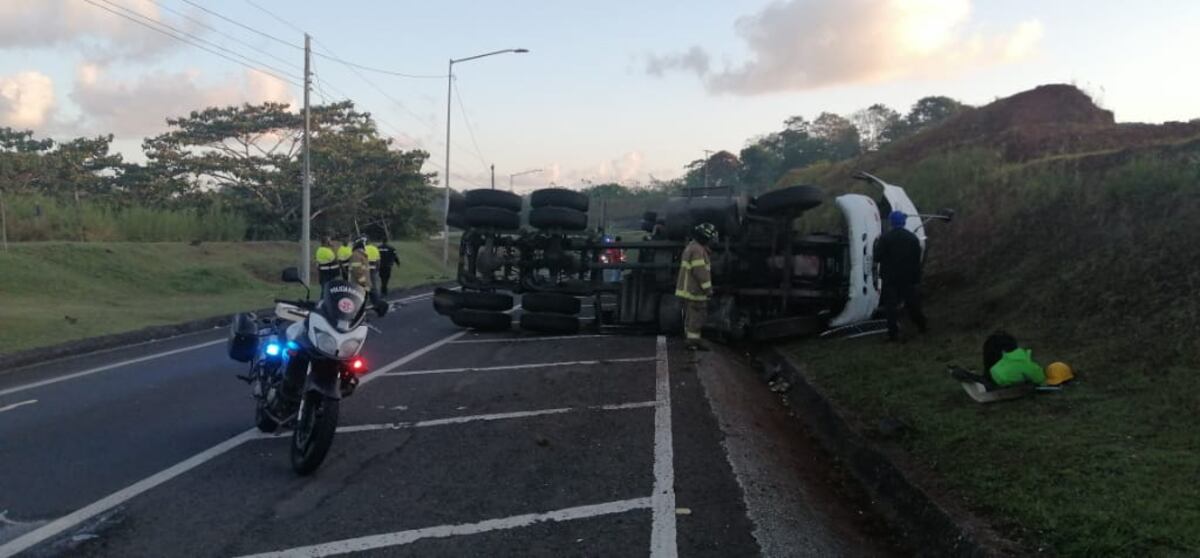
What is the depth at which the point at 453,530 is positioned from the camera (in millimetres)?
4738

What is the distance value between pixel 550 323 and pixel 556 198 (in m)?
2.06

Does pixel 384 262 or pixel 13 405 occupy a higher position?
pixel 384 262

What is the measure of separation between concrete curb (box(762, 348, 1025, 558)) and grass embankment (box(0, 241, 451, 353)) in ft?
33.2

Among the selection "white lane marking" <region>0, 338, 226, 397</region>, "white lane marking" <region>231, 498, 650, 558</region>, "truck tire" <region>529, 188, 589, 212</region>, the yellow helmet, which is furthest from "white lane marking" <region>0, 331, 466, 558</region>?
"truck tire" <region>529, 188, 589, 212</region>

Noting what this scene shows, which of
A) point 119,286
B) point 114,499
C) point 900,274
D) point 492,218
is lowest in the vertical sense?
point 119,286

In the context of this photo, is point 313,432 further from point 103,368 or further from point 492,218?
point 492,218

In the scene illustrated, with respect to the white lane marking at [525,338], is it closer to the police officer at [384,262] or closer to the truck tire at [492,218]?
the truck tire at [492,218]

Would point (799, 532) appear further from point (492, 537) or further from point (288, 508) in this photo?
point (288, 508)

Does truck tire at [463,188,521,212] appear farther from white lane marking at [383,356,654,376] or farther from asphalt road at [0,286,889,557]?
asphalt road at [0,286,889,557]

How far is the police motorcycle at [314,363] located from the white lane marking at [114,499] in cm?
44

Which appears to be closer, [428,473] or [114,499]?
[114,499]

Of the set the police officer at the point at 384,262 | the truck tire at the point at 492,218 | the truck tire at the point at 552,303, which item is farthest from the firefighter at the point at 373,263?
the truck tire at the point at 552,303

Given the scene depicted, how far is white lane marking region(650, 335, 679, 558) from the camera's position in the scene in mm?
4535

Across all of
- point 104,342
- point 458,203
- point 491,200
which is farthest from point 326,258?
point 104,342
